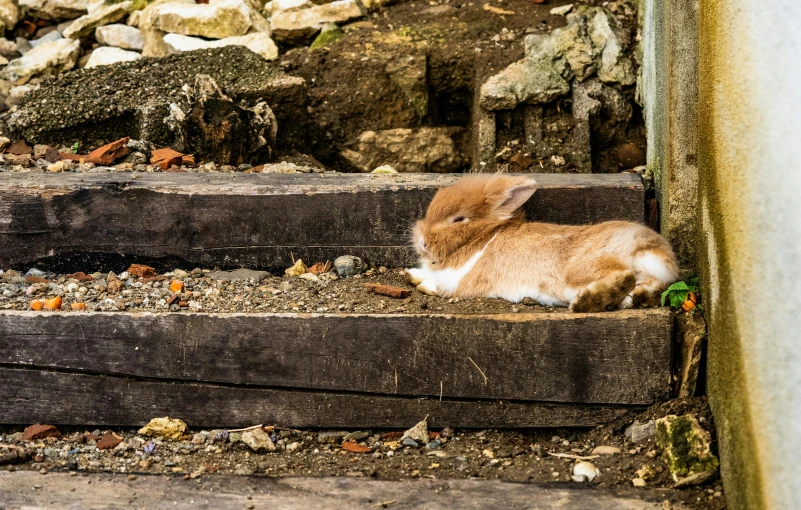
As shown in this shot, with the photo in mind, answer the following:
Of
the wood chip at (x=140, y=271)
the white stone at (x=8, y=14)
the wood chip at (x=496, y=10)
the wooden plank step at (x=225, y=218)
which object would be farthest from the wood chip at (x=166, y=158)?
the white stone at (x=8, y=14)

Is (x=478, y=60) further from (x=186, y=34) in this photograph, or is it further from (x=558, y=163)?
(x=186, y=34)

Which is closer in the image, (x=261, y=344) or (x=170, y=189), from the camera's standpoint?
(x=261, y=344)

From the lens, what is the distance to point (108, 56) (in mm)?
6391

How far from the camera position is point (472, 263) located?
13.1ft

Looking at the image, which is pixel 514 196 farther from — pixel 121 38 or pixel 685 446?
pixel 121 38

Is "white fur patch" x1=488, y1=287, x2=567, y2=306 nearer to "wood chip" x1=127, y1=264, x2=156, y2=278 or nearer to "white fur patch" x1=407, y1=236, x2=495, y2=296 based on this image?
"white fur patch" x1=407, y1=236, x2=495, y2=296

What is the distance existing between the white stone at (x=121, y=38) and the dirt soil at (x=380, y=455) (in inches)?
147

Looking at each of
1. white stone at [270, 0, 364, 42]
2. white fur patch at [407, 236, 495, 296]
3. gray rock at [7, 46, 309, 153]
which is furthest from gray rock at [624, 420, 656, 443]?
white stone at [270, 0, 364, 42]

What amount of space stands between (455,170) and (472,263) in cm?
209

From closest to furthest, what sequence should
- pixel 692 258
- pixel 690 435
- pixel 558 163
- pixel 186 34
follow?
pixel 690 435 → pixel 692 258 → pixel 558 163 → pixel 186 34

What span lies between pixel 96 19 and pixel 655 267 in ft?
16.1

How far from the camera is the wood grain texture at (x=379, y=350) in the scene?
3412 millimetres

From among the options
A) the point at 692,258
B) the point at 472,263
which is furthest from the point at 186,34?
the point at 692,258

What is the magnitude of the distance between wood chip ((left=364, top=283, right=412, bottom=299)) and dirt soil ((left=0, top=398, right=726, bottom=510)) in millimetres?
593
